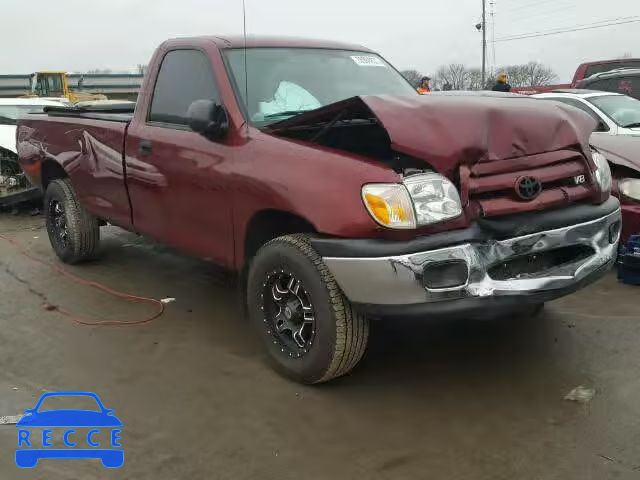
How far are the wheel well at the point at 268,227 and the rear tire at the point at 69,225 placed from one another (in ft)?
8.48

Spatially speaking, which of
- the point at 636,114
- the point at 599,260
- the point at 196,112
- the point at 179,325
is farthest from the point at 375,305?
the point at 636,114

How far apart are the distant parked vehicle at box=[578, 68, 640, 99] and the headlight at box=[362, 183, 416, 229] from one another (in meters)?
8.42

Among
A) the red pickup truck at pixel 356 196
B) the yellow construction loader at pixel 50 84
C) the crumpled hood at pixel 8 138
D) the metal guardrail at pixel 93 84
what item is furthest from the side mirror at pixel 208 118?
the yellow construction loader at pixel 50 84

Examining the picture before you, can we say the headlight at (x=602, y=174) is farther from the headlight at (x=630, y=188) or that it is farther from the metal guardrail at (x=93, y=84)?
the metal guardrail at (x=93, y=84)

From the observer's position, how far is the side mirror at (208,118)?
3508 millimetres

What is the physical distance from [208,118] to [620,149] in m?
3.52

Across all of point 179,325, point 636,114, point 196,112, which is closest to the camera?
point 196,112

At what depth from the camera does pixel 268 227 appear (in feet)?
11.6

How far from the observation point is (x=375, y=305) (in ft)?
9.45

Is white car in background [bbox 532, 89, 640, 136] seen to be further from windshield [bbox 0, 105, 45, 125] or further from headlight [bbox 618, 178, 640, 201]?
windshield [bbox 0, 105, 45, 125]

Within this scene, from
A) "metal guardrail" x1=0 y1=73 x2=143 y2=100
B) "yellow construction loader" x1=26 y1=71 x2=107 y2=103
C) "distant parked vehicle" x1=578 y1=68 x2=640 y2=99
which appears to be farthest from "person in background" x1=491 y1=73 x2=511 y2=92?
"yellow construction loader" x1=26 y1=71 x2=107 y2=103

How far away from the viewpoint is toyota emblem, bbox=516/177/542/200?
3014 mm

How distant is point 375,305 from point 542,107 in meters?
1.38

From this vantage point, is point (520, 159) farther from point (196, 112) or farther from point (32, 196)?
point (32, 196)
